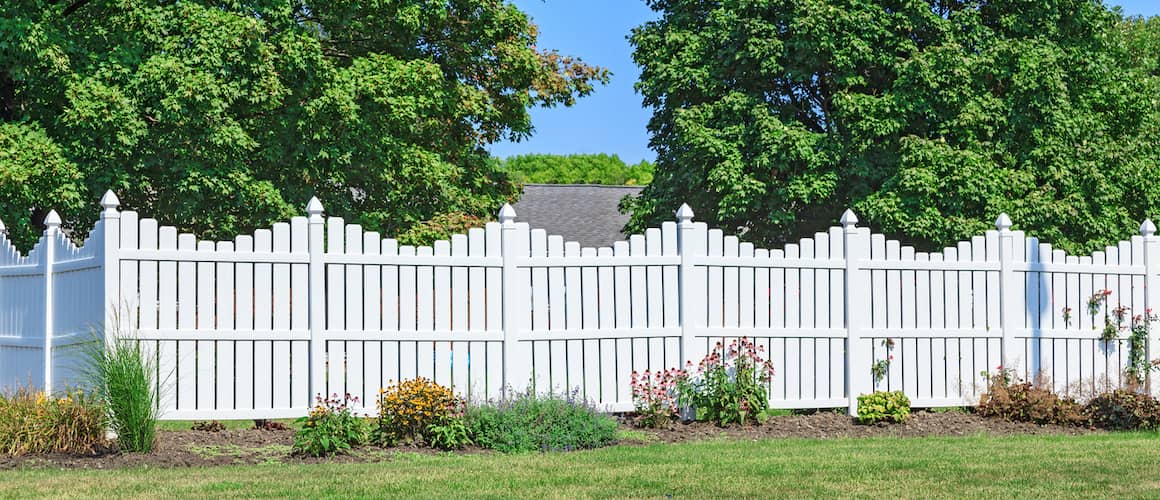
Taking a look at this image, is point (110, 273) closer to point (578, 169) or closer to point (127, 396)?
point (127, 396)

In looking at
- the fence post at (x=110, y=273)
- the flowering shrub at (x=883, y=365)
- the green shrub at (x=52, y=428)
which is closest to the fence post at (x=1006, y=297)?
the flowering shrub at (x=883, y=365)

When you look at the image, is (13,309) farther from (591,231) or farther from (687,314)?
(591,231)

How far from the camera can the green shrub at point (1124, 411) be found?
39.7 feet

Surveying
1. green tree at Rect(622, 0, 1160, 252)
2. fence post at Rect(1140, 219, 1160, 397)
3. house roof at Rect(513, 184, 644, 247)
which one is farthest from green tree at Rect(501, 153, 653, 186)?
fence post at Rect(1140, 219, 1160, 397)

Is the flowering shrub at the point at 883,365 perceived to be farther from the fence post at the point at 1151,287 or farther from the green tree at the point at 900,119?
the green tree at the point at 900,119

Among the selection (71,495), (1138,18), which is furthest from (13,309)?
(1138,18)

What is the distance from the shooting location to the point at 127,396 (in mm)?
9648

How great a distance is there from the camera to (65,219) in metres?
18.0

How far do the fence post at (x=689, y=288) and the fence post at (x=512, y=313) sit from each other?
1.46m

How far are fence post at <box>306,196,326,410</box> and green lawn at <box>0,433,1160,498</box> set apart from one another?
173cm

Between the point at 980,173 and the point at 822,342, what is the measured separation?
9.14m

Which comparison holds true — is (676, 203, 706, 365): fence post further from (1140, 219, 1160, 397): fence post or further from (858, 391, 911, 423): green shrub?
(1140, 219, 1160, 397): fence post

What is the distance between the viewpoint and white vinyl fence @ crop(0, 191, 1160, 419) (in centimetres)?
1105

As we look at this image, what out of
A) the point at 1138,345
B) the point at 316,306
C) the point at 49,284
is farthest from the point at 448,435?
the point at 1138,345
